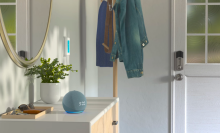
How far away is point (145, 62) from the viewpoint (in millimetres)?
2623

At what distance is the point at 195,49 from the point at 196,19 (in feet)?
1.01

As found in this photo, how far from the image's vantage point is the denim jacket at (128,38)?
1736mm

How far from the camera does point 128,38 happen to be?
A: 1.76 meters

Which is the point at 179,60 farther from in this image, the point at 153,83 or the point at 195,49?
the point at 153,83

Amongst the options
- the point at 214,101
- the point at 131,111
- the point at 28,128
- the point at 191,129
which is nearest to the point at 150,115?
the point at 131,111

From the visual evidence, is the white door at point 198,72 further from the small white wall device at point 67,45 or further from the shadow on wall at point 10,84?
the shadow on wall at point 10,84

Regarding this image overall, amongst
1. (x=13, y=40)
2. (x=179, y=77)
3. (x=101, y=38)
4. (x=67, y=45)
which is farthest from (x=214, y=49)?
(x=13, y=40)

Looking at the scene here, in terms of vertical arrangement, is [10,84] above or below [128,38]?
below

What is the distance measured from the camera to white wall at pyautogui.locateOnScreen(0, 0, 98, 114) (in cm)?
95

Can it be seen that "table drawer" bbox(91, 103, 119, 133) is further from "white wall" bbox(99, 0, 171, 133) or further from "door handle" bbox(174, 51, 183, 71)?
"door handle" bbox(174, 51, 183, 71)

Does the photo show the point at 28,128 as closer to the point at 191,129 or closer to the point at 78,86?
the point at 78,86

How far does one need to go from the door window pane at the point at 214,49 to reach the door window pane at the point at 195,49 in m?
0.07

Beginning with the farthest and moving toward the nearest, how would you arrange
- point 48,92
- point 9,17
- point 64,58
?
1. point 64,58
2. point 48,92
3. point 9,17

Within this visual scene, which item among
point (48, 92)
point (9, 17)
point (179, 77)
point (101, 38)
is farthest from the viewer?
point (179, 77)
